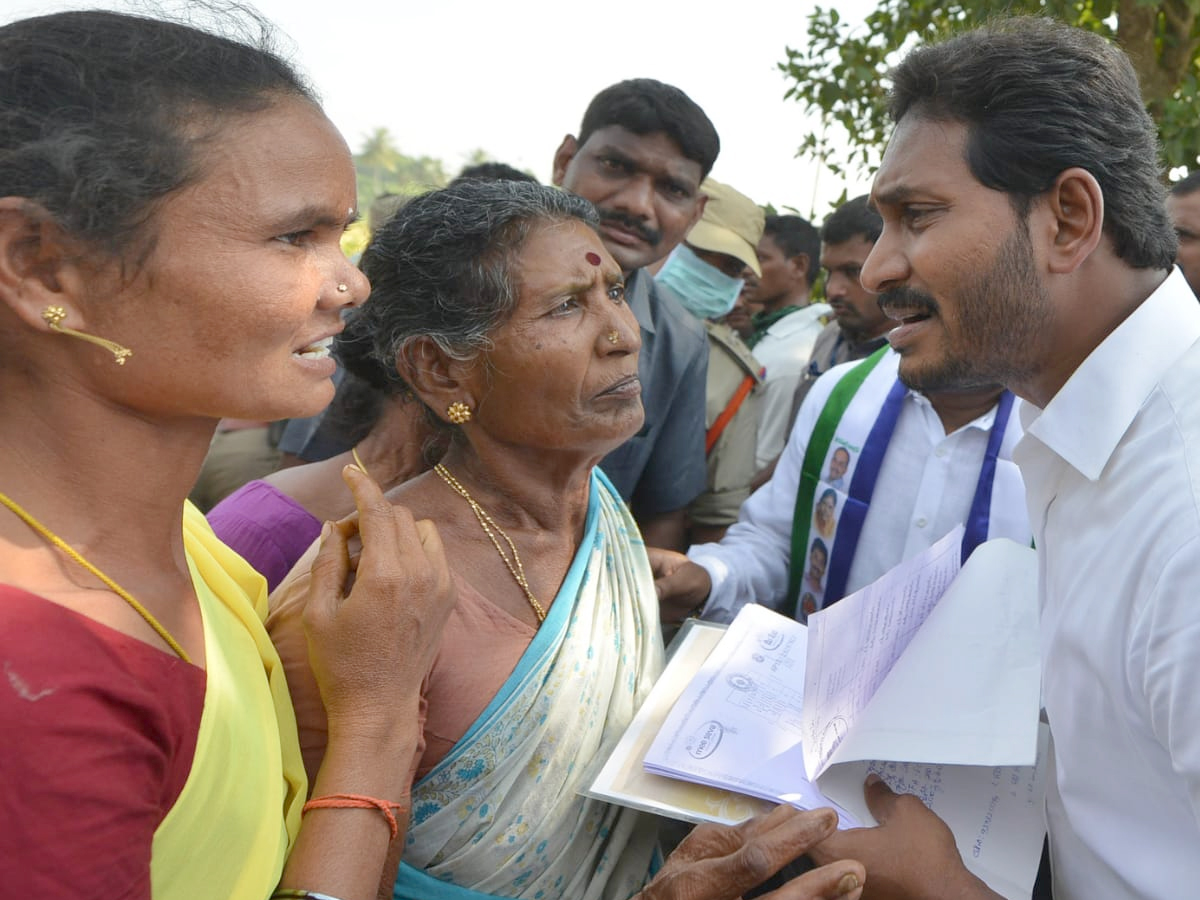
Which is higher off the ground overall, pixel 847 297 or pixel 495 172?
pixel 495 172

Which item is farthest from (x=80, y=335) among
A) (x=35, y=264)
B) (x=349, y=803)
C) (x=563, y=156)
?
(x=563, y=156)

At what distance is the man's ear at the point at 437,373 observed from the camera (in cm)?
220

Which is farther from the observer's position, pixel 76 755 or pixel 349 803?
pixel 349 803

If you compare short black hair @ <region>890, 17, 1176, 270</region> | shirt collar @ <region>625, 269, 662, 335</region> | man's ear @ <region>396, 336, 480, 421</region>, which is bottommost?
shirt collar @ <region>625, 269, 662, 335</region>

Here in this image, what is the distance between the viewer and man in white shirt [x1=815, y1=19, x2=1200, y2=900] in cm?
152

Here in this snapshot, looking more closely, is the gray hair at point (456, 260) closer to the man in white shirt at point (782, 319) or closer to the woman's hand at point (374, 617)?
the woman's hand at point (374, 617)

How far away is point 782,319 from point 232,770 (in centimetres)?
557

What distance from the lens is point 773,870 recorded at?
1.54m

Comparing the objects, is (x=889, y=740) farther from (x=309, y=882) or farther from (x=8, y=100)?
(x=8, y=100)

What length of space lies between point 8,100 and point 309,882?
1.10 m

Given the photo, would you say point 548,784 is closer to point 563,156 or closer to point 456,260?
point 456,260

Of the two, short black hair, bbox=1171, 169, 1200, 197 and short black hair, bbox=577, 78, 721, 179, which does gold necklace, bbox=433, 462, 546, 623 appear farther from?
short black hair, bbox=1171, 169, 1200, 197

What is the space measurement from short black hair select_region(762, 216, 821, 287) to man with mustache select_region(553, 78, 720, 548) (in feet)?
11.4

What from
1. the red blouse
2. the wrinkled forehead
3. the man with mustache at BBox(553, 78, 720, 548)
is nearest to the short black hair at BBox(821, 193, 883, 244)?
the man with mustache at BBox(553, 78, 720, 548)
